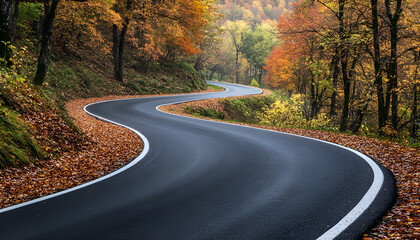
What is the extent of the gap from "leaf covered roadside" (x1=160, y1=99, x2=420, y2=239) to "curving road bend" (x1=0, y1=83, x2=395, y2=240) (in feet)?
0.61

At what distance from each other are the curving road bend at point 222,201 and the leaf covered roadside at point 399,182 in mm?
185

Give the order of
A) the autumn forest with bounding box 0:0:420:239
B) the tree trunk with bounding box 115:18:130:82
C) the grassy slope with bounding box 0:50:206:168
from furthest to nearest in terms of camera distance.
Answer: the tree trunk with bounding box 115:18:130:82
the autumn forest with bounding box 0:0:420:239
the grassy slope with bounding box 0:50:206:168

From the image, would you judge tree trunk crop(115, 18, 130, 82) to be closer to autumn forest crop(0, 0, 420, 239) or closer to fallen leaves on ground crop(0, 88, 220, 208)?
autumn forest crop(0, 0, 420, 239)

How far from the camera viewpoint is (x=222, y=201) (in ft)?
16.1

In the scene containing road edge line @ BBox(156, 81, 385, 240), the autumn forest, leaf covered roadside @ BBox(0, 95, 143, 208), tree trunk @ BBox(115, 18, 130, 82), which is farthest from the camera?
tree trunk @ BBox(115, 18, 130, 82)

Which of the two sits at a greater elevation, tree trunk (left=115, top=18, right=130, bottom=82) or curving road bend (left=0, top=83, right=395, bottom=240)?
tree trunk (left=115, top=18, right=130, bottom=82)

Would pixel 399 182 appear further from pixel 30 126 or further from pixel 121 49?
Result: pixel 121 49

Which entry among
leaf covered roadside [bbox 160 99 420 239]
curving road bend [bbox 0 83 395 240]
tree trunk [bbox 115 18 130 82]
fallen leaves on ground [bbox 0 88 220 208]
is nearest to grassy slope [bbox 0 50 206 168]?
fallen leaves on ground [bbox 0 88 220 208]

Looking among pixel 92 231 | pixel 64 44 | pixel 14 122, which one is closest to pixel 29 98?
pixel 14 122

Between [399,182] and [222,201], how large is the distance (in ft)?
12.1


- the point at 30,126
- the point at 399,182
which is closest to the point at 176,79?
the point at 30,126

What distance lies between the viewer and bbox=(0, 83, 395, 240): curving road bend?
3.92 m

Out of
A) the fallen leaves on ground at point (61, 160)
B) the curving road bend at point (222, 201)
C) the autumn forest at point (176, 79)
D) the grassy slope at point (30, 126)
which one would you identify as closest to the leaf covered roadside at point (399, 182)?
the autumn forest at point (176, 79)

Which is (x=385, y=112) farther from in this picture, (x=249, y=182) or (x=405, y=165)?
(x=249, y=182)
